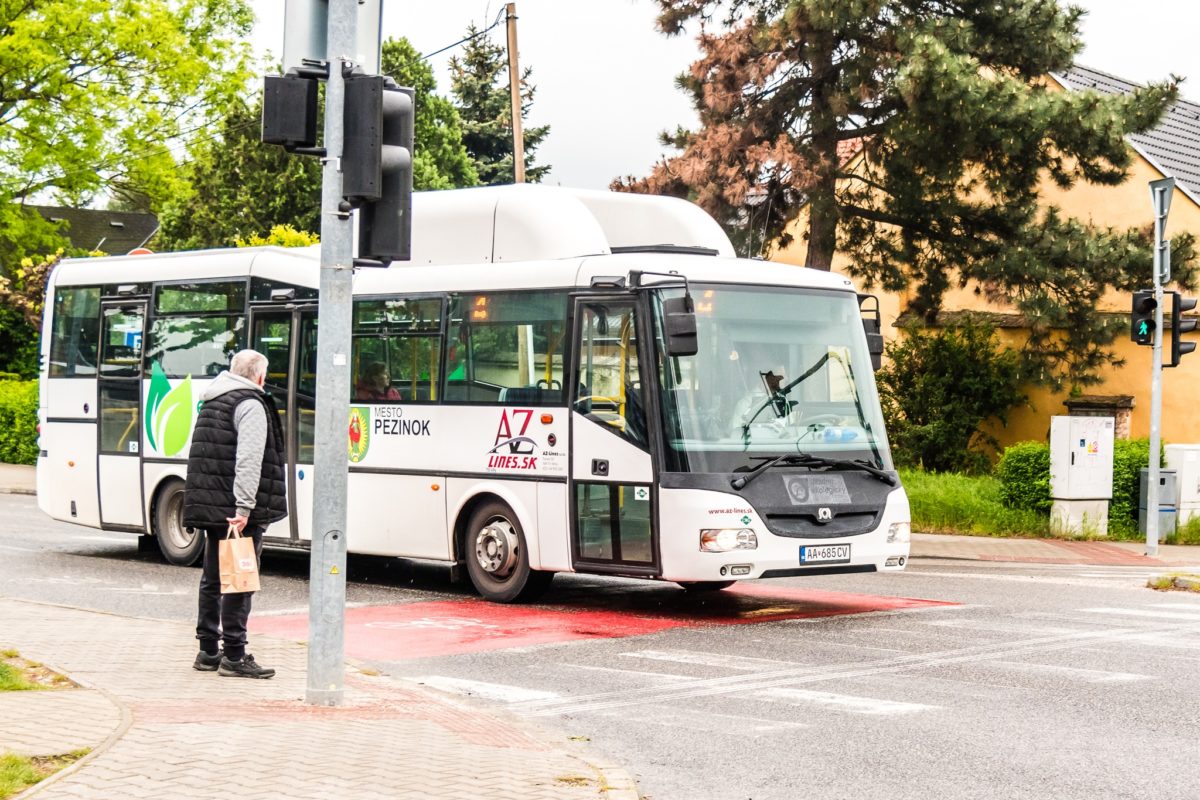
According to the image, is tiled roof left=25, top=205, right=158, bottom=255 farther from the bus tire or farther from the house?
the bus tire

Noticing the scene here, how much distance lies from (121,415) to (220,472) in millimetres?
8823

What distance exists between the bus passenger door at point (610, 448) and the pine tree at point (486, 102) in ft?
165

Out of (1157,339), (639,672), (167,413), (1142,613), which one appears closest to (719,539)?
(639,672)

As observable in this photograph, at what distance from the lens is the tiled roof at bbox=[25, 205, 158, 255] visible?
75512mm

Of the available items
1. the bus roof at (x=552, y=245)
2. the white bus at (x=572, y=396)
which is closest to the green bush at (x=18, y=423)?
the white bus at (x=572, y=396)

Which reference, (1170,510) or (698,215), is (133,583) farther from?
(1170,510)

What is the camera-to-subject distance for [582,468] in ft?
44.9

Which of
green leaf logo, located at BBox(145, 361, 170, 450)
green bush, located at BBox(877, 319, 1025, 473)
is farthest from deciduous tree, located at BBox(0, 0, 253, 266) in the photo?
green leaf logo, located at BBox(145, 361, 170, 450)

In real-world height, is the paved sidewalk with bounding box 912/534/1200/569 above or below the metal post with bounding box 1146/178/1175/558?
below

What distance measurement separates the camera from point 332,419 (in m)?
8.77

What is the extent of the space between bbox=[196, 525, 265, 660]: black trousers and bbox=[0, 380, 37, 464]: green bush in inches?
1120

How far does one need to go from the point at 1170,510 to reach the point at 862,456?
434 inches

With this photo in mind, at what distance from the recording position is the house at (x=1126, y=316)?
1128 inches

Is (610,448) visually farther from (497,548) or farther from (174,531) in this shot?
(174,531)
